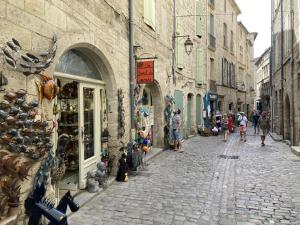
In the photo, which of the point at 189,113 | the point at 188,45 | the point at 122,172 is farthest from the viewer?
the point at 189,113

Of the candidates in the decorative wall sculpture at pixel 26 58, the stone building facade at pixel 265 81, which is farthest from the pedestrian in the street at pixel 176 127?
the stone building facade at pixel 265 81

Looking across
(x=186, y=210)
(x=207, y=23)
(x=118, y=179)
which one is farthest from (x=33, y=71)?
(x=207, y=23)

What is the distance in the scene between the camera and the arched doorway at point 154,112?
34.6 feet

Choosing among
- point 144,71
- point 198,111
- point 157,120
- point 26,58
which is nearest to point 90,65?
point 144,71

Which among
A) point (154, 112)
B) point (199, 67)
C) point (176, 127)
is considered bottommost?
point (176, 127)

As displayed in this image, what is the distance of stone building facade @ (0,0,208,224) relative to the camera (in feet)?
12.7

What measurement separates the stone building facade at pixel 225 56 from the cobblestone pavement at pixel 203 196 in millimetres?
11477

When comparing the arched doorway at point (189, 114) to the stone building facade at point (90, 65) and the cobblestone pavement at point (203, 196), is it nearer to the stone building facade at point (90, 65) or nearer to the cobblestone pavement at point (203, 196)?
the stone building facade at point (90, 65)

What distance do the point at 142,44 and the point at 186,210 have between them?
5132 millimetres

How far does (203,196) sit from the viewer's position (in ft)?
18.7

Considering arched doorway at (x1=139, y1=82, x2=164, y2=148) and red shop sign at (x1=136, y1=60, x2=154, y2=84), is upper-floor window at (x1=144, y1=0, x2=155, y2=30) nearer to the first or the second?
red shop sign at (x1=136, y1=60, x2=154, y2=84)

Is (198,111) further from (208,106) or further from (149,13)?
(149,13)

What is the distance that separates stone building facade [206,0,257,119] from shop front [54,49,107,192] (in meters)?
13.1

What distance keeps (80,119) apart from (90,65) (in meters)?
1.23
